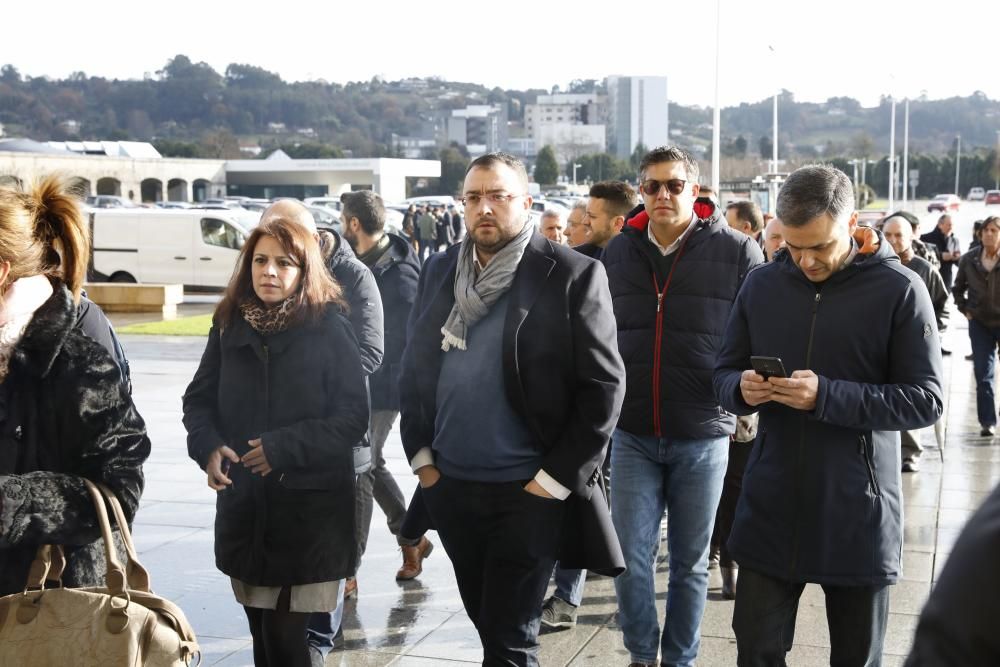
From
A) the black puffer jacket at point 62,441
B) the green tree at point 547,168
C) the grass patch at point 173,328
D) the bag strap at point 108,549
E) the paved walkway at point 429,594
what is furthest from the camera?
the green tree at point 547,168

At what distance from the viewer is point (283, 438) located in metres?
4.05

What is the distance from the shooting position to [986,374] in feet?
34.1

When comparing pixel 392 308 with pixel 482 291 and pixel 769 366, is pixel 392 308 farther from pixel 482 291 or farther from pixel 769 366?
pixel 769 366

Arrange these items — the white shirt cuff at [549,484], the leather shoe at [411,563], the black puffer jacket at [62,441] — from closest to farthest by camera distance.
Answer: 1. the black puffer jacket at [62,441]
2. the white shirt cuff at [549,484]
3. the leather shoe at [411,563]

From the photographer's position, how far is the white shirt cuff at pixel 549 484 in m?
3.84

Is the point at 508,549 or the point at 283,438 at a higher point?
the point at 283,438

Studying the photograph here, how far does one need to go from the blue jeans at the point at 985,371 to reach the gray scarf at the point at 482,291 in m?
7.65

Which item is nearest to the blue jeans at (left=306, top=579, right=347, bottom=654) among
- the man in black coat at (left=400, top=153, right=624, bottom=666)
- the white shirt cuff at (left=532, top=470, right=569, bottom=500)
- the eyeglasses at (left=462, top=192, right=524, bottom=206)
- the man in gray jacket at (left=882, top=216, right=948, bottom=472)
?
the man in black coat at (left=400, top=153, right=624, bottom=666)

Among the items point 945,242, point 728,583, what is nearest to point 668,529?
point 728,583

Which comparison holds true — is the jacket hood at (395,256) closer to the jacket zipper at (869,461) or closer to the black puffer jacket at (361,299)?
the black puffer jacket at (361,299)

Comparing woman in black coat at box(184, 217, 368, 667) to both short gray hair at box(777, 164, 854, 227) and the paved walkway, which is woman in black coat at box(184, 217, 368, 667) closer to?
the paved walkway

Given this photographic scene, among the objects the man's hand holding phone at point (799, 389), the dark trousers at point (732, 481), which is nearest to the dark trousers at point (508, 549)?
the man's hand holding phone at point (799, 389)

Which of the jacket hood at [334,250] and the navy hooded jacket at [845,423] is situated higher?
the jacket hood at [334,250]

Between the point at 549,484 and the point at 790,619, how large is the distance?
35.1 inches
